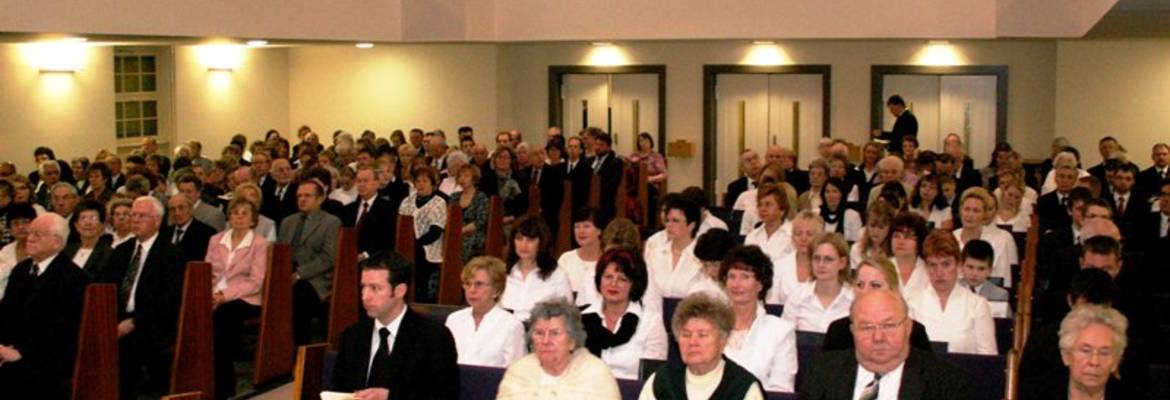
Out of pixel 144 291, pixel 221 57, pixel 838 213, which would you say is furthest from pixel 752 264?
pixel 221 57

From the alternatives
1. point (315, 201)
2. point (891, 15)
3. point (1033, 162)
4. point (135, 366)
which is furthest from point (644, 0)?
point (135, 366)

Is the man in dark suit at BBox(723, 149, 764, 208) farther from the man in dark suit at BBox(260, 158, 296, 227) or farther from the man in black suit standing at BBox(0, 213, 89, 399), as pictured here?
the man in black suit standing at BBox(0, 213, 89, 399)

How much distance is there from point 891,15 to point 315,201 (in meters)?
8.19

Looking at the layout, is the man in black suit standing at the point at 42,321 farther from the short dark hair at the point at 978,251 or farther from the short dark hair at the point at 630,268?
the short dark hair at the point at 978,251

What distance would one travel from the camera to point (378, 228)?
1109 centimetres

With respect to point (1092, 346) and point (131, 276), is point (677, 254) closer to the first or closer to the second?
point (131, 276)

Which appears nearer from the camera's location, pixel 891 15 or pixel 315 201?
pixel 315 201

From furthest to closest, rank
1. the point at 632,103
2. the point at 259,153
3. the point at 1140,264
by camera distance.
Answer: the point at 632,103 < the point at 259,153 < the point at 1140,264

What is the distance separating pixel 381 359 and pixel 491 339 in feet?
3.16

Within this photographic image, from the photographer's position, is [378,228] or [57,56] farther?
[57,56]

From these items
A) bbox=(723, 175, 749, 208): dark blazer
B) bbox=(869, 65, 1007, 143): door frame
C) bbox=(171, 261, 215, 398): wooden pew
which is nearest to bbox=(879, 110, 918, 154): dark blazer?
bbox=(869, 65, 1007, 143): door frame

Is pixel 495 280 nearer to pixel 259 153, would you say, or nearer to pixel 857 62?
pixel 259 153

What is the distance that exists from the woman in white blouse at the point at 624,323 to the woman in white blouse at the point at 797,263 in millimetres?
1171

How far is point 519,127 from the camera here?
66.9 feet
